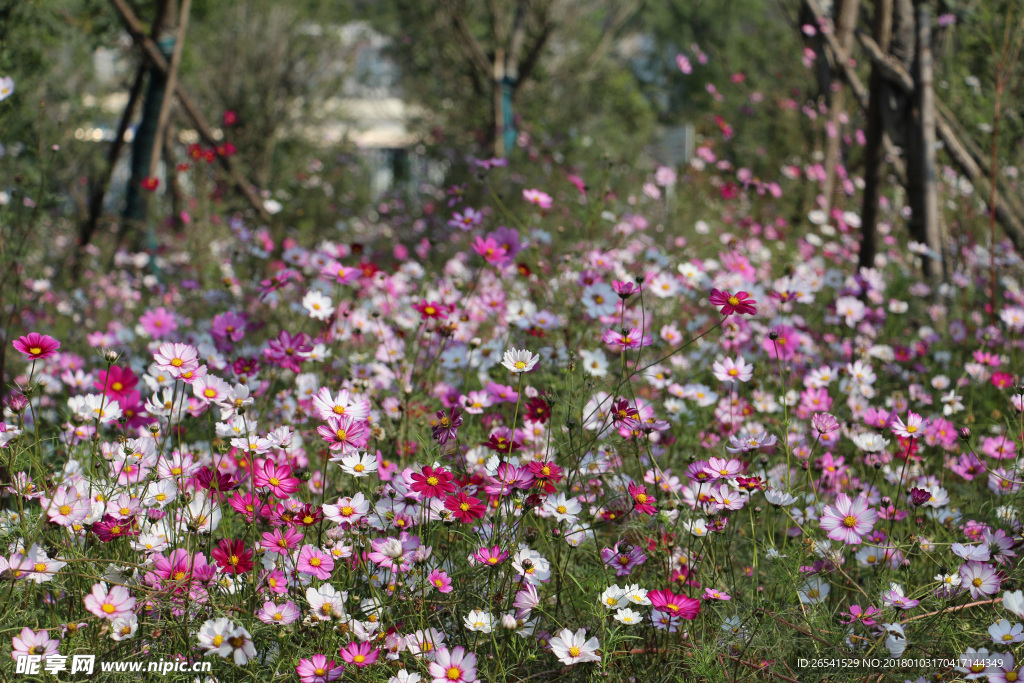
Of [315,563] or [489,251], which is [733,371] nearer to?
[489,251]

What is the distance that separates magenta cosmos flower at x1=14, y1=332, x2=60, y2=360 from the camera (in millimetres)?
1429

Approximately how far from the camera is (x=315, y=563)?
1.41m

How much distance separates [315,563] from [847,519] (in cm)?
102

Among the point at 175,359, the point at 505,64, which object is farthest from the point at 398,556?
the point at 505,64

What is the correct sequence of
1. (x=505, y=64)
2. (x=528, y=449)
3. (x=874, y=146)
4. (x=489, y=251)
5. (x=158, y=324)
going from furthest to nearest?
1. (x=505, y=64)
2. (x=874, y=146)
3. (x=158, y=324)
4. (x=489, y=251)
5. (x=528, y=449)

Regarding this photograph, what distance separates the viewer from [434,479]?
1307 millimetres

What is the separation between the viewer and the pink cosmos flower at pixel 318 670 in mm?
1229

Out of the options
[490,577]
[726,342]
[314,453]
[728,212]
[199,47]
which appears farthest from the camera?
[199,47]

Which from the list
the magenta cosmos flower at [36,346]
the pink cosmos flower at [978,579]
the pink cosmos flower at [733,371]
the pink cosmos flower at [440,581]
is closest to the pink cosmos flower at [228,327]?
the magenta cosmos flower at [36,346]

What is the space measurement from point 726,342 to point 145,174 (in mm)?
3406

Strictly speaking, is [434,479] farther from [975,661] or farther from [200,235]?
[200,235]

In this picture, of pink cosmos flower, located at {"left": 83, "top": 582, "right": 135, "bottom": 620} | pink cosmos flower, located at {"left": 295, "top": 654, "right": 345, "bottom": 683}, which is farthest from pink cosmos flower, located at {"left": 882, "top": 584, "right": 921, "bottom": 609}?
pink cosmos flower, located at {"left": 83, "top": 582, "right": 135, "bottom": 620}

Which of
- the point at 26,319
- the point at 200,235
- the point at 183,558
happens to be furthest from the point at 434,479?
the point at 200,235

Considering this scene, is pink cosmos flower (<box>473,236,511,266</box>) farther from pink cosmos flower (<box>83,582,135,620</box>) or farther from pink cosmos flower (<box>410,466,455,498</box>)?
pink cosmos flower (<box>83,582,135,620</box>)
